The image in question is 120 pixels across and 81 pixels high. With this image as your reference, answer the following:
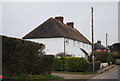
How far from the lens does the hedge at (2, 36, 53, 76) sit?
11.5 m

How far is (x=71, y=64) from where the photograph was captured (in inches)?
947

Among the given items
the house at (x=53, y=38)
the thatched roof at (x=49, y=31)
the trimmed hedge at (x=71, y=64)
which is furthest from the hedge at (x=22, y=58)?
the thatched roof at (x=49, y=31)

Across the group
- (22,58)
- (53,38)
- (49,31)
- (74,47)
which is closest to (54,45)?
(53,38)

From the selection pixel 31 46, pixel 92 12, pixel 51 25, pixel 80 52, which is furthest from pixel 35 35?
pixel 31 46

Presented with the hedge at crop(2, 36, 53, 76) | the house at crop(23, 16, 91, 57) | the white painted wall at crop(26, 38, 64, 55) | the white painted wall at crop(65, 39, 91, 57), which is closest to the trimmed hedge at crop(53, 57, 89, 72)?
the hedge at crop(2, 36, 53, 76)

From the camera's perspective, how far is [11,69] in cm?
1200

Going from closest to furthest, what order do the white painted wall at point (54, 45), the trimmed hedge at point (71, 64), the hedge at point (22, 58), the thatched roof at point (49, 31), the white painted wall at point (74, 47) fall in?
the hedge at point (22, 58)
the trimmed hedge at point (71, 64)
the white painted wall at point (54, 45)
the thatched roof at point (49, 31)
the white painted wall at point (74, 47)

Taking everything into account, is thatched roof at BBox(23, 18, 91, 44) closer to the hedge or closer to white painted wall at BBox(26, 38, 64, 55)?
white painted wall at BBox(26, 38, 64, 55)

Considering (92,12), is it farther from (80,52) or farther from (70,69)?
(80,52)

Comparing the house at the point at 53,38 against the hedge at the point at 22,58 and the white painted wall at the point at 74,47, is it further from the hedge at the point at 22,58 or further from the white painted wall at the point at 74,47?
the hedge at the point at 22,58

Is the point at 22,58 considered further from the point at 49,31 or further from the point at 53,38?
the point at 49,31

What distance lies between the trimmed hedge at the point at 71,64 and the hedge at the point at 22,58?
24.0ft

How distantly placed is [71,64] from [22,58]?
38.4 ft

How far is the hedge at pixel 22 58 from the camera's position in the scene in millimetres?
11508
